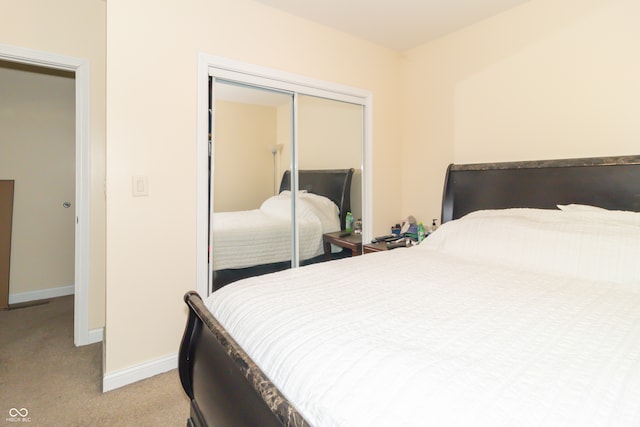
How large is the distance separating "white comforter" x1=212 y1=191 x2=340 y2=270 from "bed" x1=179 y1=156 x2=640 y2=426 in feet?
3.23

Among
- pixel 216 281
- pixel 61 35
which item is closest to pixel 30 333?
pixel 216 281

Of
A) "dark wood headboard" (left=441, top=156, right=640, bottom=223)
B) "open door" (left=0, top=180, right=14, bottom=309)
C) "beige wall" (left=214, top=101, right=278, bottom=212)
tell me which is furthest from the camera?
"open door" (left=0, top=180, right=14, bottom=309)

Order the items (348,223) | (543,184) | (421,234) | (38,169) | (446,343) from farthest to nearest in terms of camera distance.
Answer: (38,169) → (348,223) → (421,234) → (543,184) → (446,343)

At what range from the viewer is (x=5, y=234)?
319 centimetres

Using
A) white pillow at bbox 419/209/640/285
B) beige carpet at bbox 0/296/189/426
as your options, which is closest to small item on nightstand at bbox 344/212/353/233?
white pillow at bbox 419/209/640/285

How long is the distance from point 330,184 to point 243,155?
846 mm

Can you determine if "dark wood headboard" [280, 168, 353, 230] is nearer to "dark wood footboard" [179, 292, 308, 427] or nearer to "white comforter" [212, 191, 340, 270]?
"white comforter" [212, 191, 340, 270]

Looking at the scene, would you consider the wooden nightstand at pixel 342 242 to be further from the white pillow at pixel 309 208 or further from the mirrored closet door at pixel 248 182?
the mirrored closet door at pixel 248 182

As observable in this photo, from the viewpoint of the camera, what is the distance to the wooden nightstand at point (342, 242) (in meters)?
2.90

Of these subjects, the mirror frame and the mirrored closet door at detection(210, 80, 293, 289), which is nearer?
the mirror frame

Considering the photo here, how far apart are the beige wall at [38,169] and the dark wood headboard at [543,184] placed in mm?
3810

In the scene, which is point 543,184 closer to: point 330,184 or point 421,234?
point 421,234

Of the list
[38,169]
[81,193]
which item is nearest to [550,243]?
[81,193]

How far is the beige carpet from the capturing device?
1676 mm
